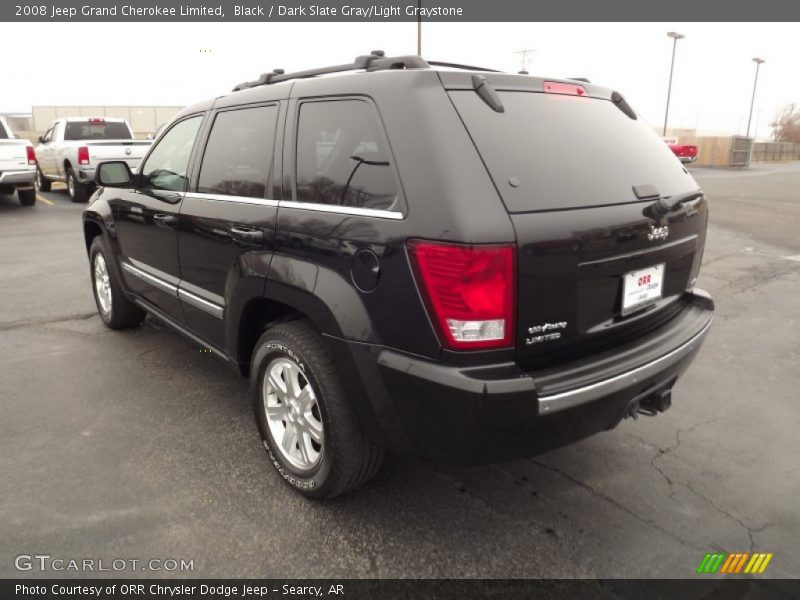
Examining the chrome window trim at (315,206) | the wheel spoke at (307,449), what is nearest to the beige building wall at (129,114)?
the chrome window trim at (315,206)

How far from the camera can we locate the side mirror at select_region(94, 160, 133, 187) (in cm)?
414

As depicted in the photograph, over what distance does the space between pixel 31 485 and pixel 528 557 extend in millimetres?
2320

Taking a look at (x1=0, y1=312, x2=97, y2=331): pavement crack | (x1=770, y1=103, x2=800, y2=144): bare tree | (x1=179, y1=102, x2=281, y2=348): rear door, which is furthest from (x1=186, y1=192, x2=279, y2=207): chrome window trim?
(x1=770, y1=103, x2=800, y2=144): bare tree

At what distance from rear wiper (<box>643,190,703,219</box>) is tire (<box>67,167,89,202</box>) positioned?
13.6 meters

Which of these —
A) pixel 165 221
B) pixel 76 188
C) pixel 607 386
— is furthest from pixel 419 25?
pixel 607 386

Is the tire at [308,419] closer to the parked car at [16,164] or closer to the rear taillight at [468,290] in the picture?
the rear taillight at [468,290]

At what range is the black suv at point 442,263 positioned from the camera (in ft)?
6.91

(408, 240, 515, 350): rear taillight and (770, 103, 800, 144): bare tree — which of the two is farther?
(770, 103, 800, 144): bare tree

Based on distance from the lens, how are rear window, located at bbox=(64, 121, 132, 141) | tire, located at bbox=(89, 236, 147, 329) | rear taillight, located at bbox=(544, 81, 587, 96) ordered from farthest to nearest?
rear window, located at bbox=(64, 121, 132, 141), tire, located at bbox=(89, 236, 147, 329), rear taillight, located at bbox=(544, 81, 587, 96)

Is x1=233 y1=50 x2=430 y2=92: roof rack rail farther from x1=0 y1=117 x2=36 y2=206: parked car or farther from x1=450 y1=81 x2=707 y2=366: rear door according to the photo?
x1=0 y1=117 x2=36 y2=206: parked car

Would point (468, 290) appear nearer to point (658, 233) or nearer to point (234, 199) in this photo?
point (658, 233)

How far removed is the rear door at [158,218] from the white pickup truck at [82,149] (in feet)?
29.9

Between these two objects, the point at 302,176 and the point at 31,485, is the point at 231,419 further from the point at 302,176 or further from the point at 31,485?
the point at 302,176
